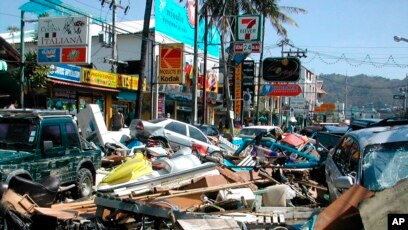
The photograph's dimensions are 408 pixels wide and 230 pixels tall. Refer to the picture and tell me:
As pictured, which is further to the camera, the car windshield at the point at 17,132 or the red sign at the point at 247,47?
the red sign at the point at 247,47

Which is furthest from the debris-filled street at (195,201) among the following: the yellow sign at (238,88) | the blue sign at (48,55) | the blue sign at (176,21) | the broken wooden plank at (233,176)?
the yellow sign at (238,88)

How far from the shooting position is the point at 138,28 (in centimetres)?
3775

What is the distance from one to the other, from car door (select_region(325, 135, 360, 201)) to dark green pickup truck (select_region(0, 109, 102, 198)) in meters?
4.72

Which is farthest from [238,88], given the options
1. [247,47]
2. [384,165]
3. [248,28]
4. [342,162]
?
[384,165]

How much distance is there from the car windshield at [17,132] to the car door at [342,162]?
16.7ft

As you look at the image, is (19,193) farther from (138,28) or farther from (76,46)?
(138,28)

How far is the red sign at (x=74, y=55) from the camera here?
723 inches

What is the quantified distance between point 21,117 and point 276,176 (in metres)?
5.03

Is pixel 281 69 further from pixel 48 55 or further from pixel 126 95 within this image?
pixel 48 55

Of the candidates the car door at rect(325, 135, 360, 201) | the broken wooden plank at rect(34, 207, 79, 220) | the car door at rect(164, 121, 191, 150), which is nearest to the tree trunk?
the car door at rect(164, 121, 191, 150)

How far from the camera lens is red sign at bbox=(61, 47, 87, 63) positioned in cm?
1838

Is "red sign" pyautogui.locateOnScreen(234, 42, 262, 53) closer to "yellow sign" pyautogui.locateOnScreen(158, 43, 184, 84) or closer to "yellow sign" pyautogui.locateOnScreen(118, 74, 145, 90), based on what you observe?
"yellow sign" pyautogui.locateOnScreen(158, 43, 184, 84)

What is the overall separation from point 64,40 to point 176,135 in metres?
5.68

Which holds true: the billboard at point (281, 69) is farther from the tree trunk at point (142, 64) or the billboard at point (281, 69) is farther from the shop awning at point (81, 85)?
the tree trunk at point (142, 64)
